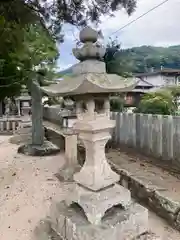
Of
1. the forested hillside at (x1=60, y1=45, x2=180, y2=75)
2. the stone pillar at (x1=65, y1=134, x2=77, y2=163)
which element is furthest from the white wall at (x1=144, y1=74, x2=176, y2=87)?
the stone pillar at (x1=65, y1=134, x2=77, y2=163)

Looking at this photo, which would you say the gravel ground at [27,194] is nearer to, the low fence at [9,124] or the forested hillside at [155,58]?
the low fence at [9,124]

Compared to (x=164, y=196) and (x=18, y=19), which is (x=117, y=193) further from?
A: (x=18, y=19)

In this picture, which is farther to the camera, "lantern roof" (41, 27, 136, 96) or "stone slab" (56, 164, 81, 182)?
"stone slab" (56, 164, 81, 182)

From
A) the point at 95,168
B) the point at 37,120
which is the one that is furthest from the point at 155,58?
the point at 95,168

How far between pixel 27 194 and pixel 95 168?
2205 mm

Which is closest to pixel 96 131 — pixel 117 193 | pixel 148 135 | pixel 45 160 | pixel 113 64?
pixel 117 193

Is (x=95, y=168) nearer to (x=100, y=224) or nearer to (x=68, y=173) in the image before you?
(x=100, y=224)

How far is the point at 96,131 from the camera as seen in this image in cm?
279

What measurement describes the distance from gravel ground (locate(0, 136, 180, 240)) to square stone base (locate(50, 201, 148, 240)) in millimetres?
408

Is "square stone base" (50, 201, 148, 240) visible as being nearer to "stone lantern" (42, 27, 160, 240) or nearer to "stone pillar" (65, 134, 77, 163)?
"stone lantern" (42, 27, 160, 240)

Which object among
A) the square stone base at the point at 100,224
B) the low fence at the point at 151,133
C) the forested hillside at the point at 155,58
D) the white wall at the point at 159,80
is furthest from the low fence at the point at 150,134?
the forested hillside at the point at 155,58

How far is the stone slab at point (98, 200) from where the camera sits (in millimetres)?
2848

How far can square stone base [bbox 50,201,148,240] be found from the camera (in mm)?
2773

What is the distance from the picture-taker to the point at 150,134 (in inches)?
206
